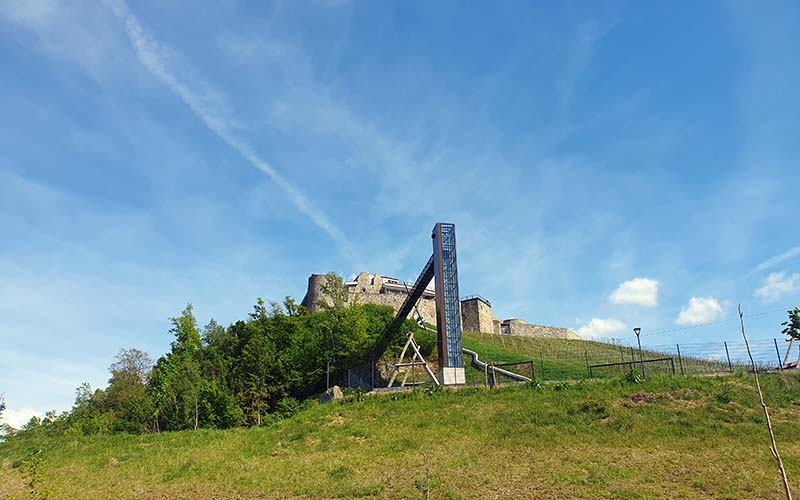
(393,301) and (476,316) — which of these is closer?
(476,316)

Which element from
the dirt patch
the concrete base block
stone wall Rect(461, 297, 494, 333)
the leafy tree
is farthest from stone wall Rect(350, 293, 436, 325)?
the dirt patch

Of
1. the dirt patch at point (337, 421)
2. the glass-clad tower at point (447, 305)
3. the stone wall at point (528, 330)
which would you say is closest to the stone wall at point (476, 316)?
the stone wall at point (528, 330)

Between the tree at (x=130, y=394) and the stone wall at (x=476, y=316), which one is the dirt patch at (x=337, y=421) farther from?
the stone wall at (x=476, y=316)

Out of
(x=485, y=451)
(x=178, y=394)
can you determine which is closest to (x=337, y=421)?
(x=485, y=451)

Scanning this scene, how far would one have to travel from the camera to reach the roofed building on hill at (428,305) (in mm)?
79812

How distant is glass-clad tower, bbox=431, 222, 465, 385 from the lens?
123 ft

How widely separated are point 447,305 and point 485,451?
1982 cm

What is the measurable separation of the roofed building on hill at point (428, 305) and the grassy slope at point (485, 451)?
5011 centimetres

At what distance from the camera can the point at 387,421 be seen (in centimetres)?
2614

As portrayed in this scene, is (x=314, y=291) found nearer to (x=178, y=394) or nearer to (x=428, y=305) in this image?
(x=428, y=305)

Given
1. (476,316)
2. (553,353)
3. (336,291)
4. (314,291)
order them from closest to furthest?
(553,353), (336,291), (476,316), (314,291)

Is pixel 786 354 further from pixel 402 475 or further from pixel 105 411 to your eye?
pixel 105 411

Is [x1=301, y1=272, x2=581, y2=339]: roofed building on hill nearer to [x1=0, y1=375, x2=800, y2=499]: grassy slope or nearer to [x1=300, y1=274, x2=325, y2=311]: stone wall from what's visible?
[x1=300, y1=274, x2=325, y2=311]: stone wall

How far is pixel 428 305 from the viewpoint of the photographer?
88.1 metres
